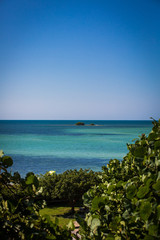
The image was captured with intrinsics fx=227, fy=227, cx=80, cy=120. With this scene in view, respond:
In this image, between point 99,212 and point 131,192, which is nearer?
point 131,192

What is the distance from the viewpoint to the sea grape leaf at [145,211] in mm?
1371

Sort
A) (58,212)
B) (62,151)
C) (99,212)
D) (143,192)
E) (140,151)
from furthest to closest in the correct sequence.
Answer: (62,151) → (58,212) → (140,151) → (99,212) → (143,192)

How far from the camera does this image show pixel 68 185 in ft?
34.8

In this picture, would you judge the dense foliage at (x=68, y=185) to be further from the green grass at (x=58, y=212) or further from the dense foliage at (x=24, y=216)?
the dense foliage at (x=24, y=216)

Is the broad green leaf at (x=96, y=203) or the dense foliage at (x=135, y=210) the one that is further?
the broad green leaf at (x=96, y=203)

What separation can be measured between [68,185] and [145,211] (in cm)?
961

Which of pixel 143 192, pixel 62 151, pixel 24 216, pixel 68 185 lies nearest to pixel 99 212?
pixel 143 192

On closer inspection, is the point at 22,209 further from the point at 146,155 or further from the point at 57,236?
the point at 146,155

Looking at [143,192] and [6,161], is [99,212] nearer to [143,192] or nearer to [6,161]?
[143,192]

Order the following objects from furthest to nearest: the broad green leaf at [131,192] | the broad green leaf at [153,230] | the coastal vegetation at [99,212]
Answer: the broad green leaf at [131,192]
the coastal vegetation at [99,212]
the broad green leaf at [153,230]

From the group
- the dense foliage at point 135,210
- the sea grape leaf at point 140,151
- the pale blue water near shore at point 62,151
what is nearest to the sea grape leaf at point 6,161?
the dense foliage at point 135,210

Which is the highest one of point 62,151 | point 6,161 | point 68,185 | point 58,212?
point 6,161

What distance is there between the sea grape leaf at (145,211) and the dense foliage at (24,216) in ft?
1.87

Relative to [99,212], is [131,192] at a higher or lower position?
higher
